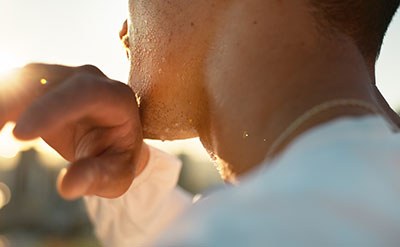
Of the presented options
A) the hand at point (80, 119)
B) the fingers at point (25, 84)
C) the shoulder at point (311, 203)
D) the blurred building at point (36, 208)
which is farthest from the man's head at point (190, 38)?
the blurred building at point (36, 208)

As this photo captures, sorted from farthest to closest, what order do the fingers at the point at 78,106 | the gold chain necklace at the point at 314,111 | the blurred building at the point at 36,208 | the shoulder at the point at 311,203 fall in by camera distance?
the blurred building at the point at 36,208, the gold chain necklace at the point at 314,111, the fingers at the point at 78,106, the shoulder at the point at 311,203

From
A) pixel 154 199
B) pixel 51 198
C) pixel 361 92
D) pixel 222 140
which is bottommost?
pixel 51 198

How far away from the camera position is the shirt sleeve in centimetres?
151

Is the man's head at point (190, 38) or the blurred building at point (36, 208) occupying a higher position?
the man's head at point (190, 38)

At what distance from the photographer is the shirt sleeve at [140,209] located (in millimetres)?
1514

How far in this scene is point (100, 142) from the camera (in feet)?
2.83

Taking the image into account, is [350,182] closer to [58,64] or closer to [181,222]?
[181,222]

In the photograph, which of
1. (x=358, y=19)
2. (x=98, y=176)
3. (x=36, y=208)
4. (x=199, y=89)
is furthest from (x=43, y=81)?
(x=36, y=208)

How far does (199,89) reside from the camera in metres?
0.95

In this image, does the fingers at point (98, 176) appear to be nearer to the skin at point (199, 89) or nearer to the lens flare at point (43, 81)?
the skin at point (199, 89)

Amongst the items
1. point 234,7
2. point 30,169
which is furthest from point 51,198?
point 234,7

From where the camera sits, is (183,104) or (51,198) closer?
(183,104)

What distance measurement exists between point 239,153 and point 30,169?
12.6m

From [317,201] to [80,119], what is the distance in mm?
496
